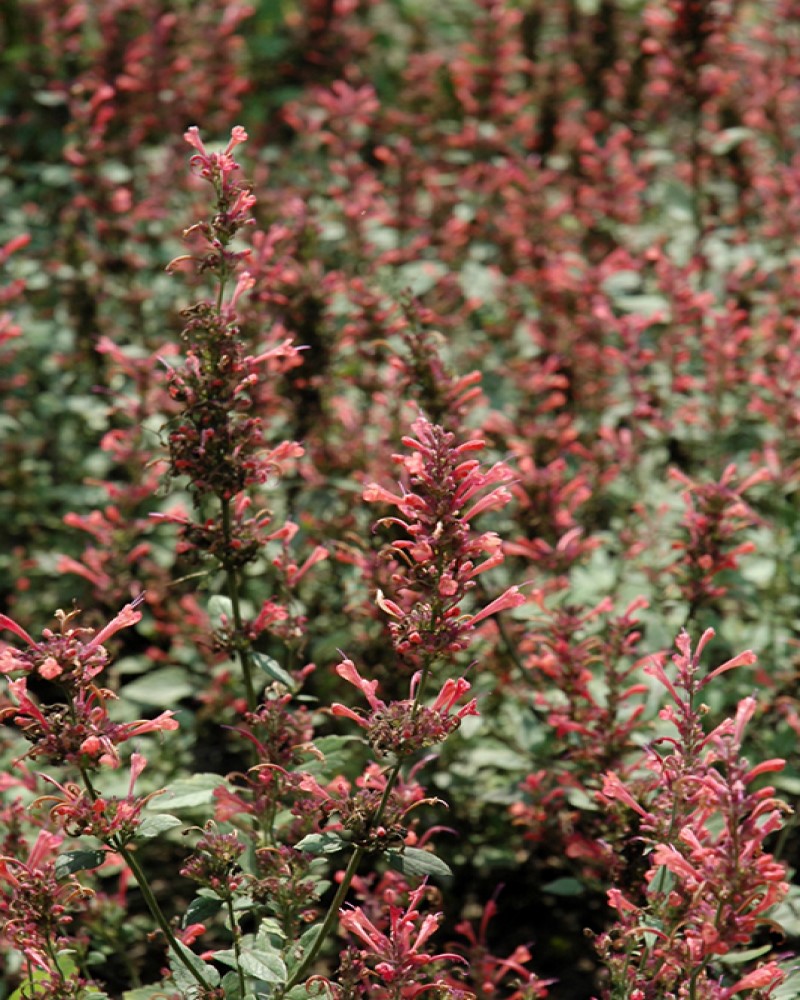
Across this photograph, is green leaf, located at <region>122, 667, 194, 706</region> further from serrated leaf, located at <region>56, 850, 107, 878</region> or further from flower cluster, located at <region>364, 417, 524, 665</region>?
flower cluster, located at <region>364, 417, 524, 665</region>

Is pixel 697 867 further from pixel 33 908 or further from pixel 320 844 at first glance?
pixel 33 908

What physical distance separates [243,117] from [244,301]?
11.1 feet

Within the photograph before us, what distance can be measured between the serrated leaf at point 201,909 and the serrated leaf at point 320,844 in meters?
0.24

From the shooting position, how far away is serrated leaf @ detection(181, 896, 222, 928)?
274 centimetres

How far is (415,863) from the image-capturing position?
2676mm

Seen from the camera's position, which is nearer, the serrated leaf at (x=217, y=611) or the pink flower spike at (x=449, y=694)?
the pink flower spike at (x=449, y=694)

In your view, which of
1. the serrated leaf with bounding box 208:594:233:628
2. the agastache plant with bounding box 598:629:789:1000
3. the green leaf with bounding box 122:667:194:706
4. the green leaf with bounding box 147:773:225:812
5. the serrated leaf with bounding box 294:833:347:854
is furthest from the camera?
the green leaf with bounding box 122:667:194:706

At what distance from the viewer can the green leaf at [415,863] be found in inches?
105

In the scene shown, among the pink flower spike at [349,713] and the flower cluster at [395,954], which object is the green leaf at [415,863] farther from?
the pink flower spike at [349,713]

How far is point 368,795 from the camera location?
9.27ft

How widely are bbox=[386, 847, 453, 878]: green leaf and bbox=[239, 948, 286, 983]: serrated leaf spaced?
35 cm

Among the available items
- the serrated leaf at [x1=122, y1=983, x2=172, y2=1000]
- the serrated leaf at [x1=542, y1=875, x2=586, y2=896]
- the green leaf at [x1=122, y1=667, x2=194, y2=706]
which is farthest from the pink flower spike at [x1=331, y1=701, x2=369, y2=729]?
the green leaf at [x1=122, y1=667, x2=194, y2=706]

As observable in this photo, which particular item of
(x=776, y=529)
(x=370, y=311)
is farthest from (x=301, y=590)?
(x=776, y=529)

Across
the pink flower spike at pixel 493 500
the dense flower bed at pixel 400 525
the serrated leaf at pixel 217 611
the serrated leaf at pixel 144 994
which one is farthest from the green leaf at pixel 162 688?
the pink flower spike at pixel 493 500
